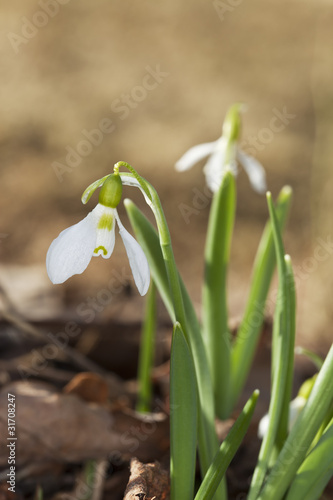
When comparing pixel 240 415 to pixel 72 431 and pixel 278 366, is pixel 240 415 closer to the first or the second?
pixel 278 366

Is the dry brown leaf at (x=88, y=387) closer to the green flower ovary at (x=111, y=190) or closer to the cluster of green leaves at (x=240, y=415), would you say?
the cluster of green leaves at (x=240, y=415)

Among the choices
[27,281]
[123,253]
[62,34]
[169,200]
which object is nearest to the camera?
[27,281]

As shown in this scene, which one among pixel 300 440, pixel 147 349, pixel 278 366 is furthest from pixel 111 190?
pixel 147 349

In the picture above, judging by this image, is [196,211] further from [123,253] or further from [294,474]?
[294,474]

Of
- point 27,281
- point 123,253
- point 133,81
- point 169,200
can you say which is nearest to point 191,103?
point 133,81

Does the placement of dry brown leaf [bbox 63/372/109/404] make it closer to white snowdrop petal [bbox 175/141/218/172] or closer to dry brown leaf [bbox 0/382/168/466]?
dry brown leaf [bbox 0/382/168/466]

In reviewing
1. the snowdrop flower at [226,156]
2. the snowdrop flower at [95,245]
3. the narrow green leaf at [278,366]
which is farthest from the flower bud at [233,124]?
the snowdrop flower at [95,245]
